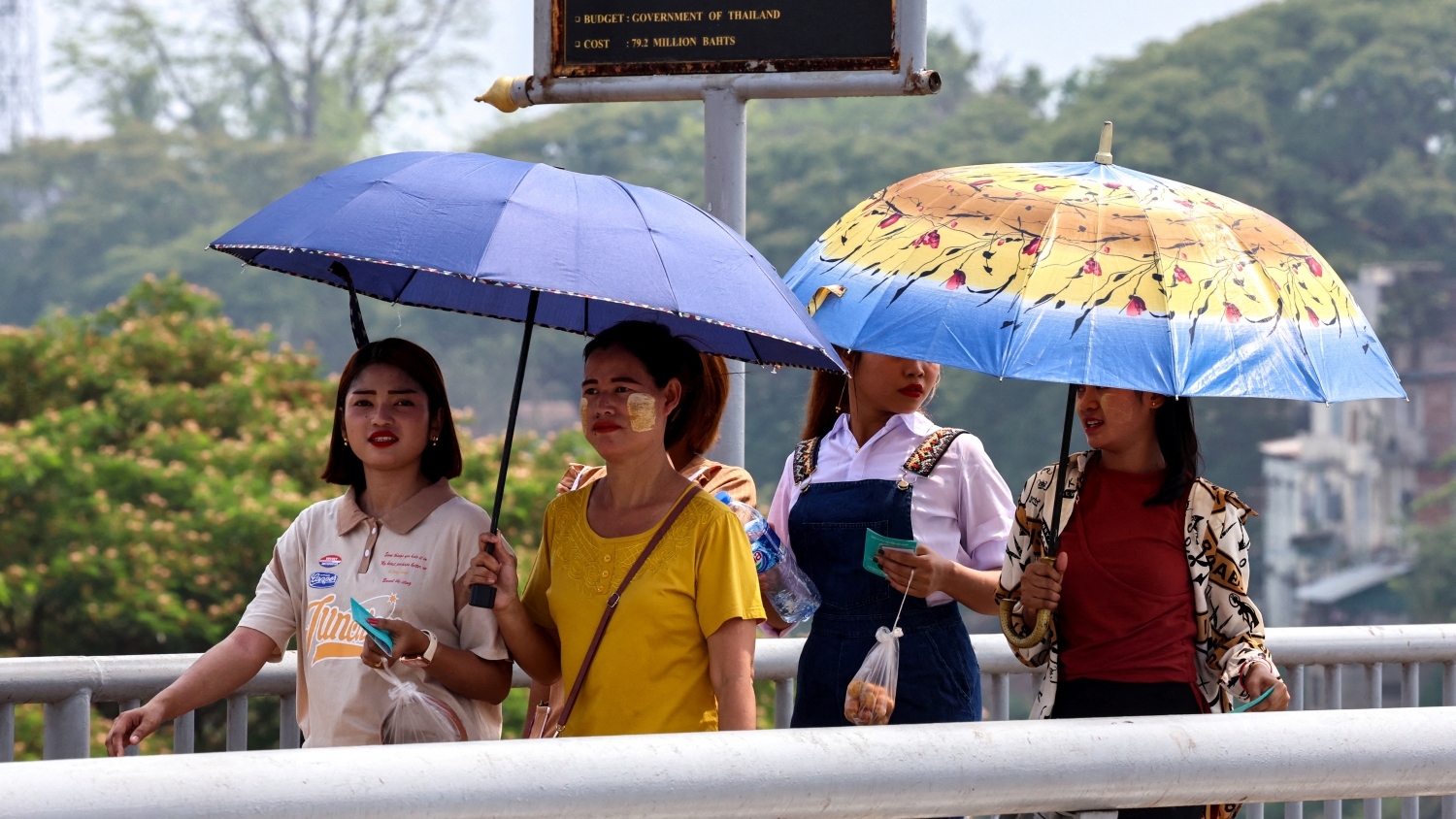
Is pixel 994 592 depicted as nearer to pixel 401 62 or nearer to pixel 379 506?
pixel 379 506

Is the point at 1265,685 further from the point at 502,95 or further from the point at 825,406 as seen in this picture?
the point at 502,95

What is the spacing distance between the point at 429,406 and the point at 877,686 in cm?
93

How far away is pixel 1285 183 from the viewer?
3981 cm

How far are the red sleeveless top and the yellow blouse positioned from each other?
2.01 feet

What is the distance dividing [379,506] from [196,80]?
5371cm

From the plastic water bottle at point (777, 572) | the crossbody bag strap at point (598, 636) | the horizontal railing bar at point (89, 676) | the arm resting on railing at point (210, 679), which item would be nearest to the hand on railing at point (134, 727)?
the arm resting on railing at point (210, 679)

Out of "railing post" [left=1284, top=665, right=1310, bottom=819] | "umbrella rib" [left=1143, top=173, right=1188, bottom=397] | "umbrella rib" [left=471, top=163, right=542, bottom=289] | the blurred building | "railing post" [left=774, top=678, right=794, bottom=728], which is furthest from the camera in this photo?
the blurred building

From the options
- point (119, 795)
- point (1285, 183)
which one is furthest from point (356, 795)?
point (1285, 183)

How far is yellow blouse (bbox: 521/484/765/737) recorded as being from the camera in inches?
99.9

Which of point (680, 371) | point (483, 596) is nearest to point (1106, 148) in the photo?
point (680, 371)

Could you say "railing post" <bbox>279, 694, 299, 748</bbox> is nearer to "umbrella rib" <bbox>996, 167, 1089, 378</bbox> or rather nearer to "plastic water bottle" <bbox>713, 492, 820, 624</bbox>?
"plastic water bottle" <bbox>713, 492, 820, 624</bbox>

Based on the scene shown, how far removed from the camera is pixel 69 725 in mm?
2961

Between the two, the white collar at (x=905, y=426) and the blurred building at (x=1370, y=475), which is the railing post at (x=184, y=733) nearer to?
the white collar at (x=905, y=426)

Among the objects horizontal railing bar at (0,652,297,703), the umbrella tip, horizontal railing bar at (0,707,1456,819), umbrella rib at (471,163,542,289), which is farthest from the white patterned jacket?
horizontal railing bar at (0,652,297,703)
